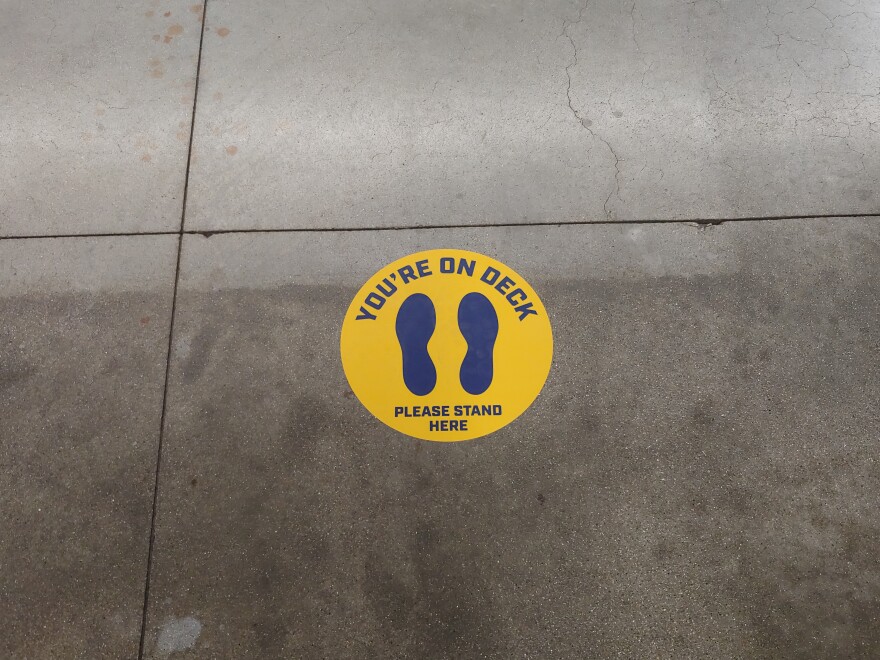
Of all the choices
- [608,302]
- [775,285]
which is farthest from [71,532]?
[775,285]

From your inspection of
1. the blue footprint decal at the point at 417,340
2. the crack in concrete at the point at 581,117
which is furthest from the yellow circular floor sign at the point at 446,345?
the crack in concrete at the point at 581,117

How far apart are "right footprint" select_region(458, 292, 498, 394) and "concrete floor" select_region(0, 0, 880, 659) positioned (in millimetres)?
295

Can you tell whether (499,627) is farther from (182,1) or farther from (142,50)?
(182,1)

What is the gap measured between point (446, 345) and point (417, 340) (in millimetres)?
153

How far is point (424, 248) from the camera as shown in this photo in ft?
11.0

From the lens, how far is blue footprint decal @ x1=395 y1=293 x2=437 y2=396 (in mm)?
3033

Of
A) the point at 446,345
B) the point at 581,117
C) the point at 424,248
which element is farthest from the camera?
the point at 581,117

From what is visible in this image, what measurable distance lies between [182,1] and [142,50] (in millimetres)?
473

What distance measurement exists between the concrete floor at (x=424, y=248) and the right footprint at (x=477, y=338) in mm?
295

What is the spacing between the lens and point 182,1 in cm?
407

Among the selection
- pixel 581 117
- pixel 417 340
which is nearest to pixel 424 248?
pixel 417 340

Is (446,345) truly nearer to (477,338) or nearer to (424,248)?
(477,338)

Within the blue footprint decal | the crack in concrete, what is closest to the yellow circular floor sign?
the blue footprint decal

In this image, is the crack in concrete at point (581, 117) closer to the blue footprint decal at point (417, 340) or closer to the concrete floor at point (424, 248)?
the concrete floor at point (424, 248)
